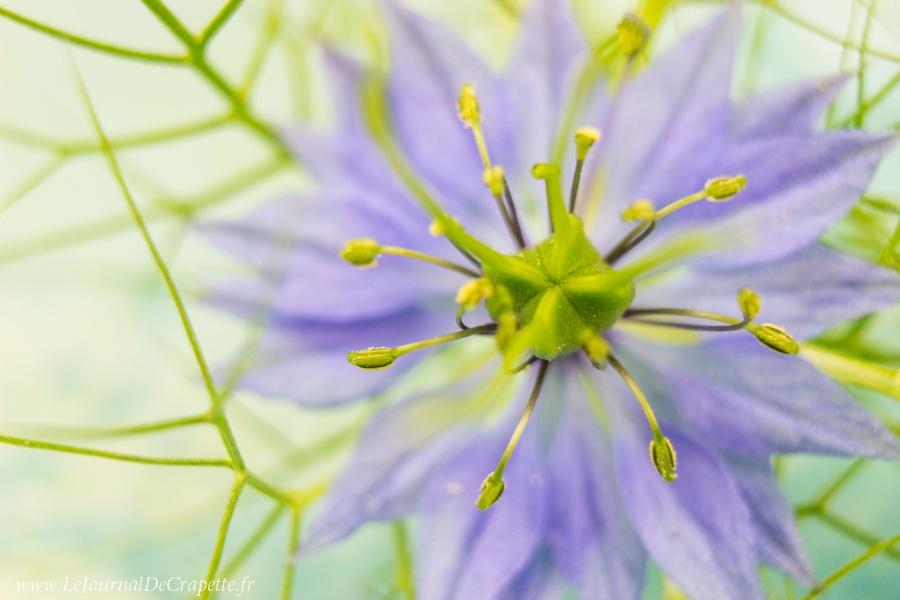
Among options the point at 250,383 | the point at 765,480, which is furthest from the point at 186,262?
the point at 765,480

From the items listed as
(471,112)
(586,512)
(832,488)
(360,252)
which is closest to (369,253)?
(360,252)

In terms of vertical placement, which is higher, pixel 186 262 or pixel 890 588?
pixel 186 262

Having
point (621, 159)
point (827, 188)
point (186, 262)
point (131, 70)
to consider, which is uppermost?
point (131, 70)

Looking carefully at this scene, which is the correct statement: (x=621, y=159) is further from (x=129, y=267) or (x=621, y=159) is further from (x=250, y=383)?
(x=129, y=267)

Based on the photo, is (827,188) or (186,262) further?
(186,262)

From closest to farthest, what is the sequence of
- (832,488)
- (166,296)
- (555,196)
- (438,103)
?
(555,196) < (438,103) < (832,488) < (166,296)

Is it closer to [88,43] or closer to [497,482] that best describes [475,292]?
[497,482]
